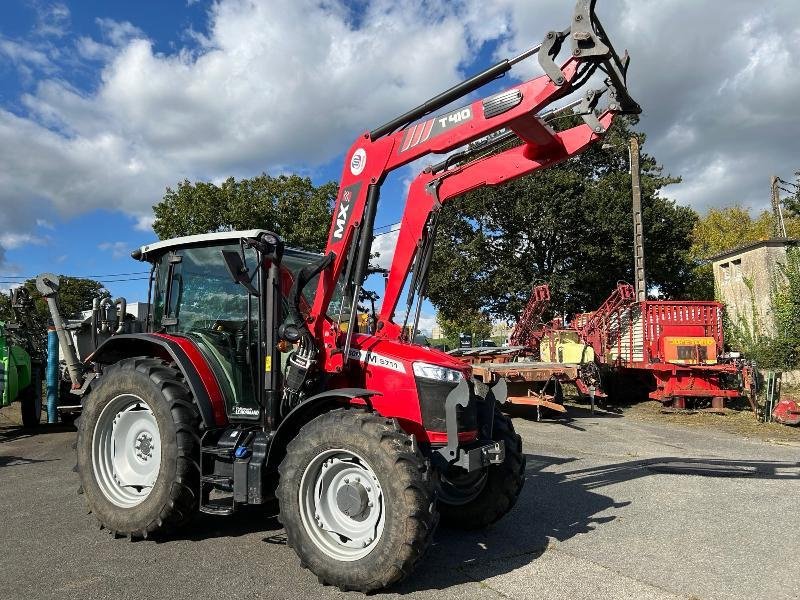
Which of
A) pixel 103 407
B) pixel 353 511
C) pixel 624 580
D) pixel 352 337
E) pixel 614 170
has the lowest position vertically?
pixel 624 580

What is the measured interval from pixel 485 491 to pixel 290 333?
6.70ft

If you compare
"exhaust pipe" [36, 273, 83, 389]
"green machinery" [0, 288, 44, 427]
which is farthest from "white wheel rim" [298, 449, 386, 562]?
"green machinery" [0, 288, 44, 427]

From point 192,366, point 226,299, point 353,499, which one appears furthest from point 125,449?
point 353,499

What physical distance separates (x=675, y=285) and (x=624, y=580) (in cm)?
2675

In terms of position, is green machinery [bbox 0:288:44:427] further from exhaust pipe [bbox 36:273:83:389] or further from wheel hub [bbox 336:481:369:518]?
wheel hub [bbox 336:481:369:518]

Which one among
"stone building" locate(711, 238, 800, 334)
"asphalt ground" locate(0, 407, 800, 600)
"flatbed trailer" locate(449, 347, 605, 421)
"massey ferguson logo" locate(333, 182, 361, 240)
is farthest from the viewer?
"stone building" locate(711, 238, 800, 334)

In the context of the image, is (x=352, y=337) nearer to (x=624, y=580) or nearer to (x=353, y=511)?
(x=353, y=511)

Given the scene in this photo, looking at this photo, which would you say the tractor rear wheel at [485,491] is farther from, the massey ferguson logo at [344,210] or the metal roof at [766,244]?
the metal roof at [766,244]

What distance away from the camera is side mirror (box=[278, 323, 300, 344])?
458 cm

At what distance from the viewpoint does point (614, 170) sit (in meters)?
26.8

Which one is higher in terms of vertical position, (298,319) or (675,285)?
(675,285)

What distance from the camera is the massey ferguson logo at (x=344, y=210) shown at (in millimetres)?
5117

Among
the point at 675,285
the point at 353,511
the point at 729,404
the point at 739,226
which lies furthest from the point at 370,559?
the point at 739,226

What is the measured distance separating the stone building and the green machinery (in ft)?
67.6
